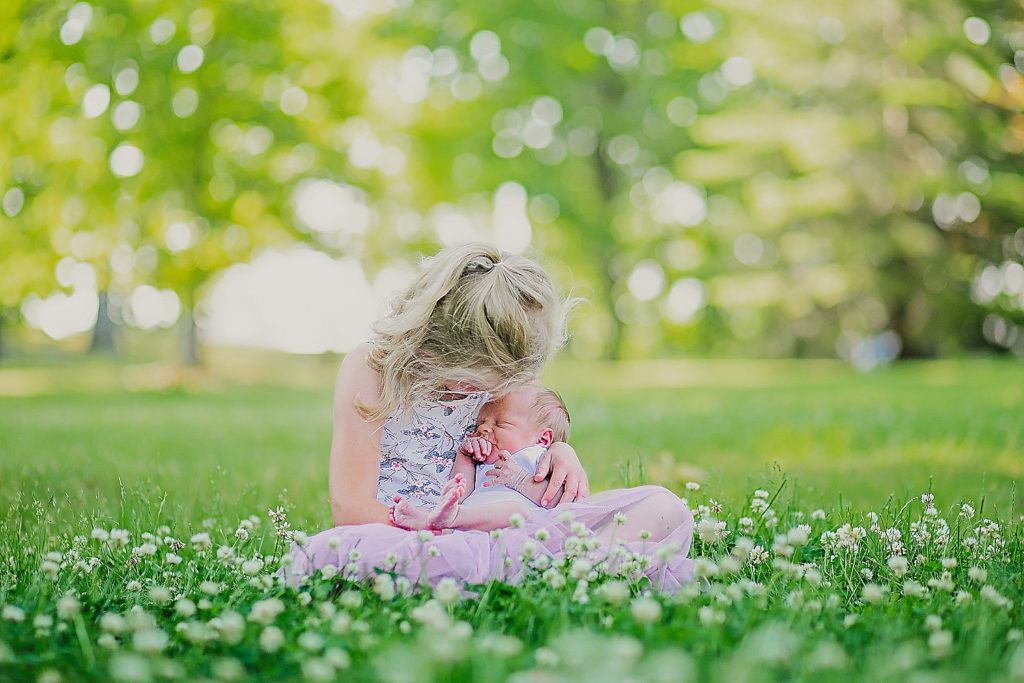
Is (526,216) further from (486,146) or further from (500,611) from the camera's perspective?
(500,611)

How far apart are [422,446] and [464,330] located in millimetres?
484

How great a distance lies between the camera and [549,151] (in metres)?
24.8

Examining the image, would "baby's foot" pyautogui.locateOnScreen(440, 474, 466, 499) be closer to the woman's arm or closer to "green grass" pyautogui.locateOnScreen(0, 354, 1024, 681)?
the woman's arm

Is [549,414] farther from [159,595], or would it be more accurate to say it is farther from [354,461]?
[159,595]

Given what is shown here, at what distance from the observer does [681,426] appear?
26.6 feet

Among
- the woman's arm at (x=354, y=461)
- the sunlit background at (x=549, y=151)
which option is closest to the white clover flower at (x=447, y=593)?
the woman's arm at (x=354, y=461)

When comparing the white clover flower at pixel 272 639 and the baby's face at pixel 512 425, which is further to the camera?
the baby's face at pixel 512 425

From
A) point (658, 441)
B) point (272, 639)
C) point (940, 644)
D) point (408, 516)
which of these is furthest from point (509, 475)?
point (658, 441)

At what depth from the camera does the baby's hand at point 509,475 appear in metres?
3.65

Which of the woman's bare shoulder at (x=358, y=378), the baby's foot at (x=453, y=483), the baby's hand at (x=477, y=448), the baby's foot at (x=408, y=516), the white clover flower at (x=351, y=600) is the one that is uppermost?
the woman's bare shoulder at (x=358, y=378)

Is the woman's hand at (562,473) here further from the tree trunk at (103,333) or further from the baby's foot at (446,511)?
the tree trunk at (103,333)

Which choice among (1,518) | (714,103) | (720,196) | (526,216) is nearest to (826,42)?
(714,103)

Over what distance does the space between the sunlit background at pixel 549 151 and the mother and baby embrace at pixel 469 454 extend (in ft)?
24.0

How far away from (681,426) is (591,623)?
5.71 m
